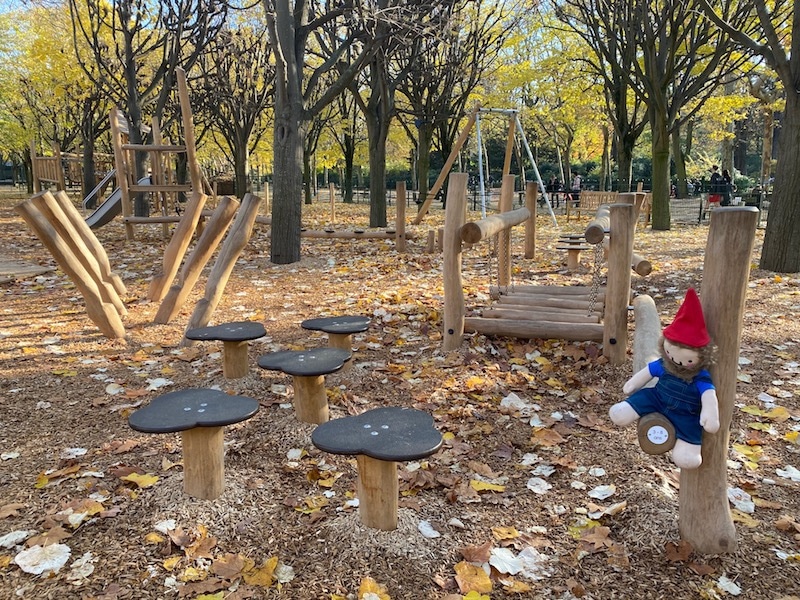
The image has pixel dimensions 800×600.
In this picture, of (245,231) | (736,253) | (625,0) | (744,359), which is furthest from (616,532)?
(625,0)

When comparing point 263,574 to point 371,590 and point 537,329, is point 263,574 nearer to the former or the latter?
point 371,590

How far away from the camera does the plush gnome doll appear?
2.20m

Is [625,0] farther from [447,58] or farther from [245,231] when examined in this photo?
[245,231]

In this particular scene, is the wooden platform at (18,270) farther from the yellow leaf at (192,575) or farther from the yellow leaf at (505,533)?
the yellow leaf at (505,533)

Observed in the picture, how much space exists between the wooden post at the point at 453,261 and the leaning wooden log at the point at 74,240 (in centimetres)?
310

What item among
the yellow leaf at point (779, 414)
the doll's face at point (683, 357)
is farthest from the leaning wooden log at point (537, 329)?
the doll's face at point (683, 357)

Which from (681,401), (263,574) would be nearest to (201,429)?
(263,574)

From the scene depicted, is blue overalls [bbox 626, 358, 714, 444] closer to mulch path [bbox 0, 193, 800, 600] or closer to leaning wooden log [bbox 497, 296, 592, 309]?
mulch path [bbox 0, 193, 800, 600]

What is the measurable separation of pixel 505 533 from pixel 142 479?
1812mm

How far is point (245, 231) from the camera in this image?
217 inches

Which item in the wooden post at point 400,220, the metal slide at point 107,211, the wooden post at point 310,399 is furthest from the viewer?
the metal slide at point 107,211

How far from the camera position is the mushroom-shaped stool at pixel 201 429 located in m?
2.65

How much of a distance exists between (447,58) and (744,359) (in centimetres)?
1551

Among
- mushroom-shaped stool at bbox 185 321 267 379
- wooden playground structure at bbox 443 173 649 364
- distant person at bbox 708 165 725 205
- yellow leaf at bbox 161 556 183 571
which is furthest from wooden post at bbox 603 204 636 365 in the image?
distant person at bbox 708 165 725 205
